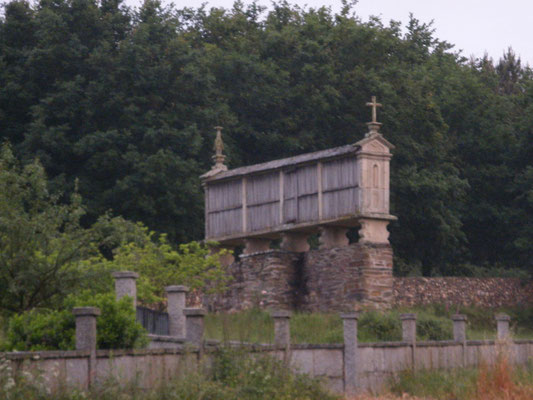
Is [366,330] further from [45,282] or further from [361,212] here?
[45,282]

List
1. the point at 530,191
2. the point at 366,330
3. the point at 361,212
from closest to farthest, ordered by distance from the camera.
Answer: the point at 366,330 < the point at 361,212 < the point at 530,191

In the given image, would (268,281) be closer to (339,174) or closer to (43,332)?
(339,174)

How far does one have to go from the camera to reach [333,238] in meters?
34.6

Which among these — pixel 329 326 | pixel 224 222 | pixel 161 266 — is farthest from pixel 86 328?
pixel 224 222

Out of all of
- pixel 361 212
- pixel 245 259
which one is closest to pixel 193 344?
pixel 361 212

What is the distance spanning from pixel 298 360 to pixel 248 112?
2850cm

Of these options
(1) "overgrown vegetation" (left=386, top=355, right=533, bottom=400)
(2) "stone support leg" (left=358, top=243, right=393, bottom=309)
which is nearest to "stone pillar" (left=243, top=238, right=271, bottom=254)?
(2) "stone support leg" (left=358, top=243, right=393, bottom=309)

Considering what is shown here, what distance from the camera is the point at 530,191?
1777 inches

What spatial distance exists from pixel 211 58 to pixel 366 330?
20635mm

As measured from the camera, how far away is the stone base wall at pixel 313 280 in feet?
108

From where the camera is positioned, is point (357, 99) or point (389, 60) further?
point (389, 60)

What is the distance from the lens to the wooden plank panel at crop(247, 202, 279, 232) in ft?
116

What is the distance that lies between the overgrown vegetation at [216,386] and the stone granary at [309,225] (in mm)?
14175

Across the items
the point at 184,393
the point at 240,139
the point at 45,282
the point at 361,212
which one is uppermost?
the point at 240,139
